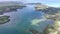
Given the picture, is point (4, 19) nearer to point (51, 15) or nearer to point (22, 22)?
point (22, 22)

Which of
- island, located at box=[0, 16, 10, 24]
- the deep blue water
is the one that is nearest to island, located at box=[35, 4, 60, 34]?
the deep blue water

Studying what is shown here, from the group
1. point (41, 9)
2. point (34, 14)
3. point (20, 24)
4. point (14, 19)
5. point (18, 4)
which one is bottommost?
point (20, 24)

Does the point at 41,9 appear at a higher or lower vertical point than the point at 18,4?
lower

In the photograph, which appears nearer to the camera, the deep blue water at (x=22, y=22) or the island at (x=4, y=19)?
the deep blue water at (x=22, y=22)

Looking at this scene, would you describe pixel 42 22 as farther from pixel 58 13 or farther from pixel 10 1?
pixel 10 1

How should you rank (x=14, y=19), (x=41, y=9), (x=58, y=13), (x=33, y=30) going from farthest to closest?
1. (x=41, y=9)
2. (x=58, y=13)
3. (x=14, y=19)
4. (x=33, y=30)

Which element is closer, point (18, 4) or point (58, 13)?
point (58, 13)

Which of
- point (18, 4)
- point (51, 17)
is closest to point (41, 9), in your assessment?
point (51, 17)

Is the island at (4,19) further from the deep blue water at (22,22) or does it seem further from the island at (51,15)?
the island at (51,15)

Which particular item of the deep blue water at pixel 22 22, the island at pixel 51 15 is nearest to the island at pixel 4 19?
the deep blue water at pixel 22 22
